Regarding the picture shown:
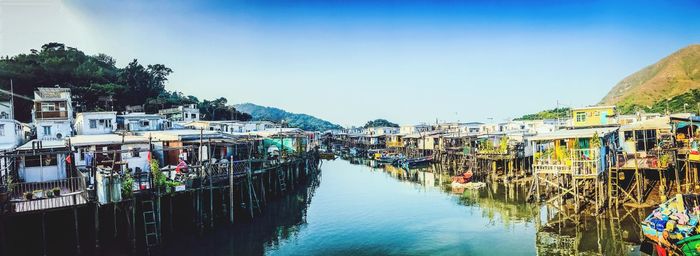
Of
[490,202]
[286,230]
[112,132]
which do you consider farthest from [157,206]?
[490,202]

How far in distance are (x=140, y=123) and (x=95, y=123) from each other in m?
4.58

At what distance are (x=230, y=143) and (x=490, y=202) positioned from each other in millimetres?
21502

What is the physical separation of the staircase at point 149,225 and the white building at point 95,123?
17.5m

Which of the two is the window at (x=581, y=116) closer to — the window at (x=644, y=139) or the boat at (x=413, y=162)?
the window at (x=644, y=139)

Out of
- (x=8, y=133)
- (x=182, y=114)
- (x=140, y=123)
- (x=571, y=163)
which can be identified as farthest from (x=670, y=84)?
(x=8, y=133)

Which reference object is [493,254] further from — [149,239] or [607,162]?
[149,239]

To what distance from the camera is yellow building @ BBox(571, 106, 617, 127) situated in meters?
34.2

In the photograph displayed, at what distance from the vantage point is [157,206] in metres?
21.8

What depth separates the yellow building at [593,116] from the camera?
112 ft

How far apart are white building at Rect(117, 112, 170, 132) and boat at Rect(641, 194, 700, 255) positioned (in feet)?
131

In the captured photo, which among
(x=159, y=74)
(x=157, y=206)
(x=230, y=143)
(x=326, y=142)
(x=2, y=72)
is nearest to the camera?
(x=157, y=206)

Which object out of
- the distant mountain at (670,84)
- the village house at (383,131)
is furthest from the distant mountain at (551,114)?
the village house at (383,131)

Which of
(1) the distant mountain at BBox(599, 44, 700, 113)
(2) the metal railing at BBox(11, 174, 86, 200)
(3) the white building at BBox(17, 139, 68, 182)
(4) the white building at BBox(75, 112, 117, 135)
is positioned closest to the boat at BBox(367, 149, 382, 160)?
(4) the white building at BBox(75, 112, 117, 135)

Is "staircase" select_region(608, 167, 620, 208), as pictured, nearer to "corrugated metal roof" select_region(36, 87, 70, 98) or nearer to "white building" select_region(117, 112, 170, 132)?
"white building" select_region(117, 112, 170, 132)
